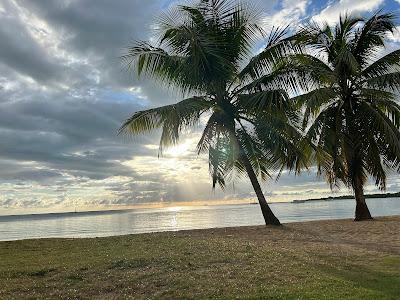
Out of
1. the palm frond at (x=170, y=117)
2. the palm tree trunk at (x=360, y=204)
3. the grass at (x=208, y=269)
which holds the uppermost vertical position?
the palm frond at (x=170, y=117)

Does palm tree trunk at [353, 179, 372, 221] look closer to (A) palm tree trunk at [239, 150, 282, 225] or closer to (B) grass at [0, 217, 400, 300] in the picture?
(A) palm tree trunk at [239, 150, 282, 225]

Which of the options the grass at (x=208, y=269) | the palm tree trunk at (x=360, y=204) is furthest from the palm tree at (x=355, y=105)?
the grass at (x=208, y=269)

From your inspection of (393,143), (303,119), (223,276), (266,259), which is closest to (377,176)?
(393,143)

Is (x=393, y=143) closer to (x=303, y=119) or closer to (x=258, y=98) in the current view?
(x=303, y=119)

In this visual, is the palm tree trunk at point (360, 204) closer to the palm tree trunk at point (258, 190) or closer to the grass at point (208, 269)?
the palm tree trunk at point (258, 190)

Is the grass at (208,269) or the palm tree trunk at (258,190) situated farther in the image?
the palm tree trunk at (258,190)

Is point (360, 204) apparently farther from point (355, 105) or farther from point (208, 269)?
point (208, 269)

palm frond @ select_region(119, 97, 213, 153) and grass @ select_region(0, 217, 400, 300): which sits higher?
palm frond @ select_region(119, 97, 213, 153)

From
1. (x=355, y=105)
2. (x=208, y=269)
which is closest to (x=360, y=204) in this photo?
(x=355, y=105)

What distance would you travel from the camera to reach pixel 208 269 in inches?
450

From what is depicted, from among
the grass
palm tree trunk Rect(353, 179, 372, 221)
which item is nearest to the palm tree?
palm tree trunk Rect(353, 179, 372, 221)

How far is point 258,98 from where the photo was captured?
Answer: 71.4ft

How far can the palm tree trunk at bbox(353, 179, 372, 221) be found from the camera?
84.9 ft

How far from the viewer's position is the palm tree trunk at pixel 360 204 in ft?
84.9
